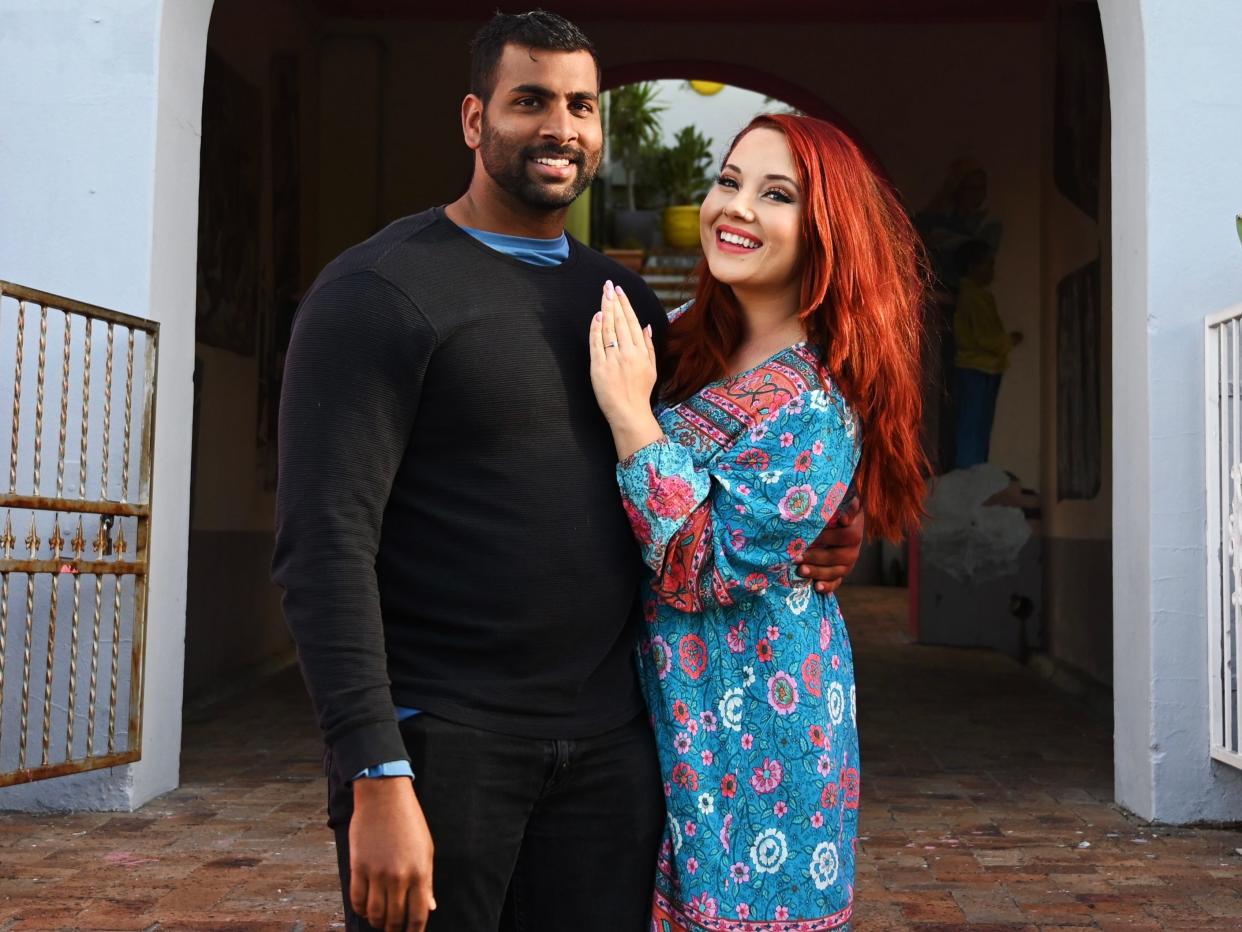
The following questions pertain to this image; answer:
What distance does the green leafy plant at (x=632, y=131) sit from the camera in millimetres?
18703

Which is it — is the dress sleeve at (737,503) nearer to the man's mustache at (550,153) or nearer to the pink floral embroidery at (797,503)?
the pink floral embroidery at (797,503)

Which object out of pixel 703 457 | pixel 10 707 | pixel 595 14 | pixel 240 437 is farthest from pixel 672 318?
pixel 595 14

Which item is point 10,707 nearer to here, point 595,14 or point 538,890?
point 538,890

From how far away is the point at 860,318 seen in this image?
228 centimetres

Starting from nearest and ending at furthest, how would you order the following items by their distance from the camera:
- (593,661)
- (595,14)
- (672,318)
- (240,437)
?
(593,661)
(672,318)
(240,437)
(595,14)

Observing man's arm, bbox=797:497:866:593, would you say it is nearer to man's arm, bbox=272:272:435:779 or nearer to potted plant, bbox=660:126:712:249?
man's arm, bbox=272:272:435:779

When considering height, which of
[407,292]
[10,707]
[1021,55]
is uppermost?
[1021,55]

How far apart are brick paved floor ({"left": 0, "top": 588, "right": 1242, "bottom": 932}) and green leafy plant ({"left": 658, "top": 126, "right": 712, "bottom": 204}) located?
501 inches

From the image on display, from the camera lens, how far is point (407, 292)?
6.61 feet

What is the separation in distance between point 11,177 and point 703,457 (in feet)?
13.0

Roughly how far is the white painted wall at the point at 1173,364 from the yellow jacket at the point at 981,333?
5931mm

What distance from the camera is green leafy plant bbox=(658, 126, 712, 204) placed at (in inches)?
746

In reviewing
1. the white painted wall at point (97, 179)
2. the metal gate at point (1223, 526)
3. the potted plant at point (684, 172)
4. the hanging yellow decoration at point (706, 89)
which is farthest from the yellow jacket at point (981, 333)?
the hanging yellow decoration at point (706, 89)

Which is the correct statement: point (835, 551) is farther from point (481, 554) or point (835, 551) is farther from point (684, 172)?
point (684, 172)
